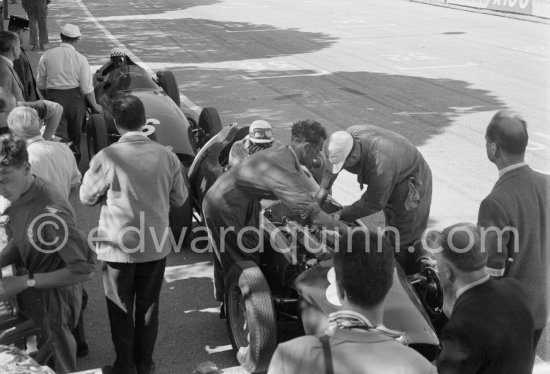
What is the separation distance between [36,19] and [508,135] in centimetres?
1774

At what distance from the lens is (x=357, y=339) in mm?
2812

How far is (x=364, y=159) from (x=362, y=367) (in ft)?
11.2

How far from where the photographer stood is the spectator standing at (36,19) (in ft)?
64.4

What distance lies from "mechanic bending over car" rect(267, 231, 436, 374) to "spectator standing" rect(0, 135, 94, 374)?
2.01m

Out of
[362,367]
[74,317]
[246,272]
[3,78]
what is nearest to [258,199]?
[246,272]

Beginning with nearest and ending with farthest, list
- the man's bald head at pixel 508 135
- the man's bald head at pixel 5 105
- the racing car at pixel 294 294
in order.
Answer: the man's bald head at pixel 508 135
the racing car at pixel 294 294
the man's bald head at pixel 5 105

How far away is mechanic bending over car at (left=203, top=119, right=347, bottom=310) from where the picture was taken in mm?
5539

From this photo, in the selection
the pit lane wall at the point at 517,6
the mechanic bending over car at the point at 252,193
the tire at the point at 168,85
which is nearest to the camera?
the mechanic bending over car at the point at 252,193

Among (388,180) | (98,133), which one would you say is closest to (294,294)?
(388,180)

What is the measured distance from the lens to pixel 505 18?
85.2ft

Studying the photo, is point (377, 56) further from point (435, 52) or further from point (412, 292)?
point (412, 292)

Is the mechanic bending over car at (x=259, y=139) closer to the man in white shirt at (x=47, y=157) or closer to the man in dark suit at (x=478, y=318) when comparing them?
the man in white shirt at (x=47, y=157)

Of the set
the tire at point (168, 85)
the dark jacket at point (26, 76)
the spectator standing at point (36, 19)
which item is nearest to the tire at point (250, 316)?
the dark jacket at point (26, 76)

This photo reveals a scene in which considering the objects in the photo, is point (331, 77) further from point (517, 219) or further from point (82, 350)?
point (517, 219)
